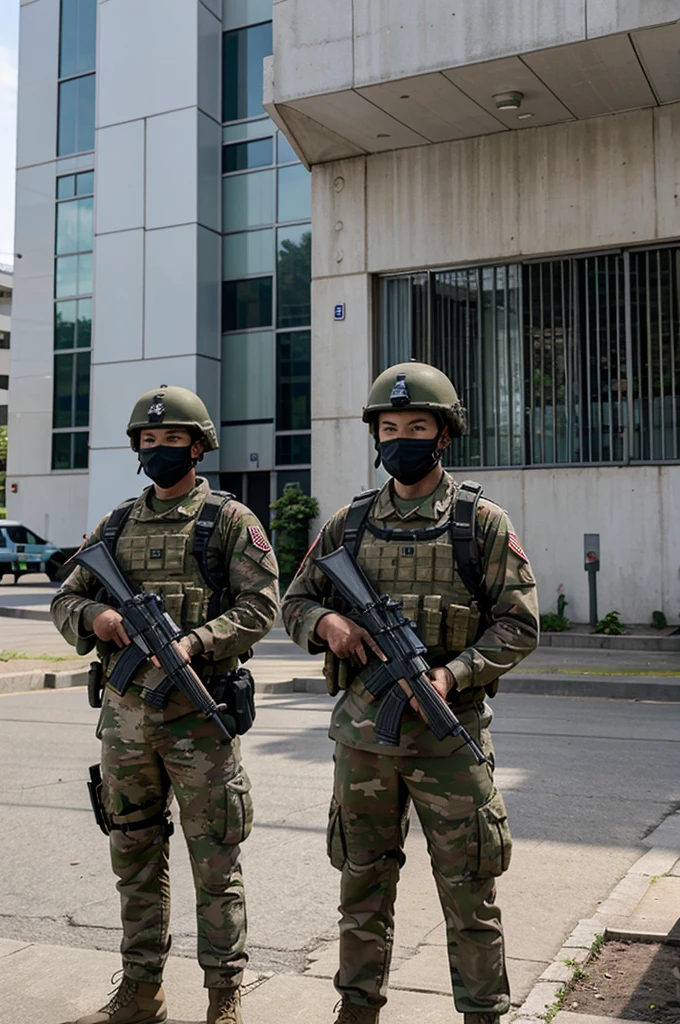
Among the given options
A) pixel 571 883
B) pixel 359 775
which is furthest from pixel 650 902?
pixel 359 775

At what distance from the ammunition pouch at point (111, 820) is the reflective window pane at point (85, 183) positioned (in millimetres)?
29006

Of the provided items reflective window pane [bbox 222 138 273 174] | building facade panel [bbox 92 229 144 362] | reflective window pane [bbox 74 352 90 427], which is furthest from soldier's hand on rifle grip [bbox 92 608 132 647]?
reflective window pane [bbox 74 352 90 427]

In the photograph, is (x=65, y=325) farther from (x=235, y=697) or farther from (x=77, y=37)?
(x=235, y=697)

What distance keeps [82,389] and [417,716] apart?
94.7 feet

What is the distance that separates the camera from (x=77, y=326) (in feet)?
102

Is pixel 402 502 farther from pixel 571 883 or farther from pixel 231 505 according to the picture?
pixel 571 883

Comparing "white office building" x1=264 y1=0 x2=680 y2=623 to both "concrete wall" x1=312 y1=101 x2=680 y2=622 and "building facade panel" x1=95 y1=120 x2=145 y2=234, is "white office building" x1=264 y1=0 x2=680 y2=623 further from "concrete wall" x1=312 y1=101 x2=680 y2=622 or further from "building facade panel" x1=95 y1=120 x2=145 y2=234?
"building facade panel" x1=95 y1=120 x2=145 y2=234

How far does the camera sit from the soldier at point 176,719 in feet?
11.5

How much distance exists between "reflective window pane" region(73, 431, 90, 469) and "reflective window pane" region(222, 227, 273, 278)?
7029 mm

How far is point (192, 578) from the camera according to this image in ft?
12.4

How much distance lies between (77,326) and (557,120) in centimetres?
1831

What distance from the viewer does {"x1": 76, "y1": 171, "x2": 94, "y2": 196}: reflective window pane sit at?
3030 centimetres

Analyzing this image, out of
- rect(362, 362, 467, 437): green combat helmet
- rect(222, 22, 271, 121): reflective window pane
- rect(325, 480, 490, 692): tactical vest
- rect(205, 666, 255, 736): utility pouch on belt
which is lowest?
rect(205, 666, 255, 736): utility pouch on belt

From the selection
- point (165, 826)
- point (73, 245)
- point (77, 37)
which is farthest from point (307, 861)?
point (77, 37)
